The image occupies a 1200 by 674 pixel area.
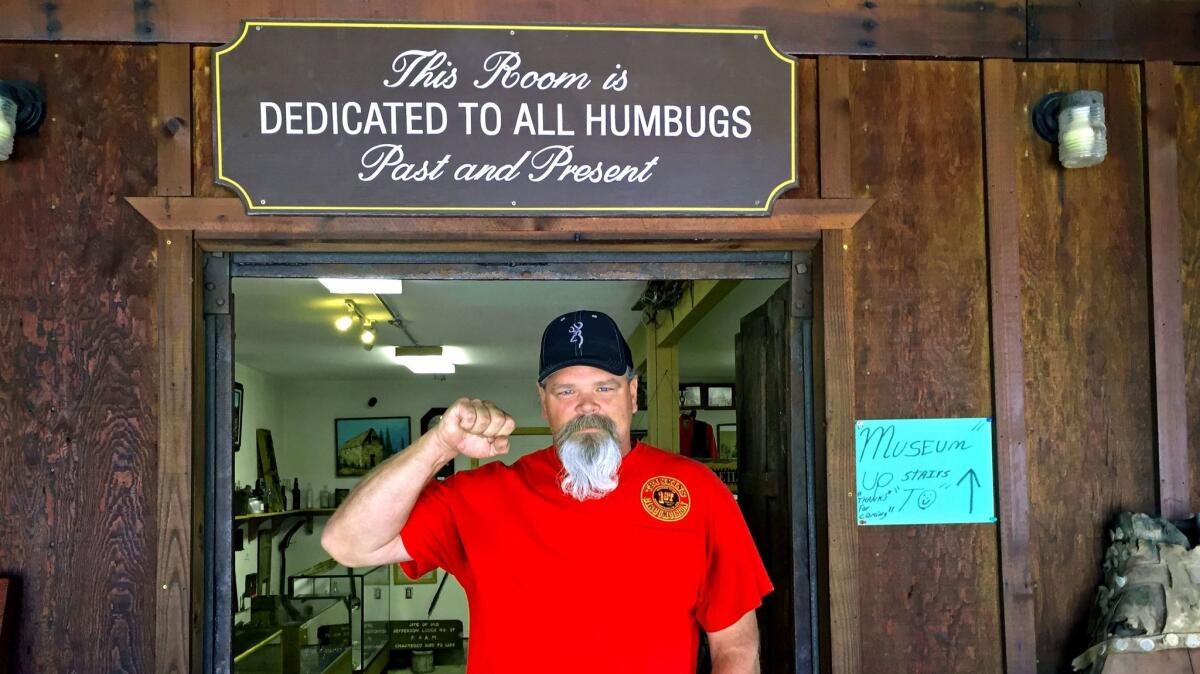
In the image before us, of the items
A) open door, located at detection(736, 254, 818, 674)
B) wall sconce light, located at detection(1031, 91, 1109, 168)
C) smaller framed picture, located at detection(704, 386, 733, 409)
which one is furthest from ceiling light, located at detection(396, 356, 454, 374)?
wall sconce light, located at detection(1031, 91, 1109, 168)

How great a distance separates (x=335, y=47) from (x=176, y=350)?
3.06 feet

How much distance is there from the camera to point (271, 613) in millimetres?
6223

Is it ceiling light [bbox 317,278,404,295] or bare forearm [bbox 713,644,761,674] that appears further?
ceiling light [bbox 317,278,404,295]

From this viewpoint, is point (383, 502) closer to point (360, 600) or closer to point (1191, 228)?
point (1191, 228)

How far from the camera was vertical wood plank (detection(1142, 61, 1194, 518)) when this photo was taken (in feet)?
10.7

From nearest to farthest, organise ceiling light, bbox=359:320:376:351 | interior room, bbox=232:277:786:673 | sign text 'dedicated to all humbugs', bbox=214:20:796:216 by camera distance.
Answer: sign text 'dedicated to all humbugs', bbox=214:20:796:216, interior room, bbox=232:277:786:673, ceiling light, bbox=359:320:376:351

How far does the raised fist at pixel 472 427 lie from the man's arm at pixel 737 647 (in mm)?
767

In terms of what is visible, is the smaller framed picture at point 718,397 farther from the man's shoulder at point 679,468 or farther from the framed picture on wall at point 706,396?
the man's shoulder at point 679,468

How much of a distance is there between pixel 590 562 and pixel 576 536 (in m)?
0.07

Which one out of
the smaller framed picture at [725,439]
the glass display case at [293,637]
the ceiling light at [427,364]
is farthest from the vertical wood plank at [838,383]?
the smaller framed picture at [725,439]

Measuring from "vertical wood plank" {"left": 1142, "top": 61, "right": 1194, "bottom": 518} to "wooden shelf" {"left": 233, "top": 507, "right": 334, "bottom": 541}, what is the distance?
8.36 metres

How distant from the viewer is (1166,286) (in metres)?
3.29

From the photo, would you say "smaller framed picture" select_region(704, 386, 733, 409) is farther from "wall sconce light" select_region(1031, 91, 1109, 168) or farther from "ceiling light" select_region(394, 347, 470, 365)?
"wall sconce light" select_region(1031, 91, 1109, 168)

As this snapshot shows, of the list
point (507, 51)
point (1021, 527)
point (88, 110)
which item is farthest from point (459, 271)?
point (1021, 527)
